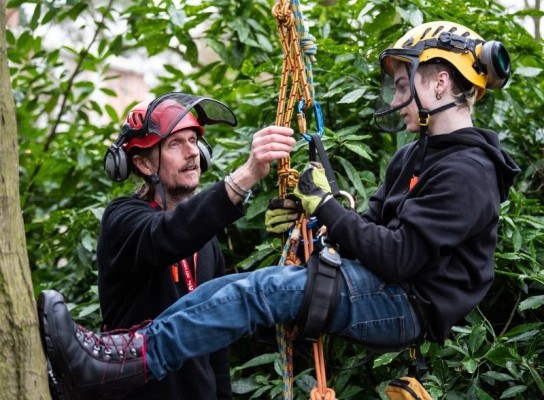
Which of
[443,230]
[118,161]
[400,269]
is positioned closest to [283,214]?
[400,269]

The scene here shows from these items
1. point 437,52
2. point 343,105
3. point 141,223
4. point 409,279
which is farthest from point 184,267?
point 343,105

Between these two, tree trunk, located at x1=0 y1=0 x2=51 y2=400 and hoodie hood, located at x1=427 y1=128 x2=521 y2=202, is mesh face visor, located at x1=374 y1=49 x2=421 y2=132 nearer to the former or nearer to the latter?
hoodie hood, located at x1=427 y1=128 x2=521 y2=202

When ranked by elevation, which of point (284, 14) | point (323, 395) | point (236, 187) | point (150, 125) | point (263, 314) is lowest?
point (323, 395)

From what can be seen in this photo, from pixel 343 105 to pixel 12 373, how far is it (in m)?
3.00

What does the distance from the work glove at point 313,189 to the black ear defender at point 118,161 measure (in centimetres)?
94

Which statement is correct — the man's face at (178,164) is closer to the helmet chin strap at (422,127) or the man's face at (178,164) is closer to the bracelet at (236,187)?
the bracelet at (236,187)

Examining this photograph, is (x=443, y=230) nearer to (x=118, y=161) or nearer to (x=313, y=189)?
Answer: (x=313, y=189)

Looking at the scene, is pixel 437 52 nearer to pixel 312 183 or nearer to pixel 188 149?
pixel 312 183

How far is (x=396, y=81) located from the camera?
136 inches

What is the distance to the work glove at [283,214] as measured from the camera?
10.9 ft


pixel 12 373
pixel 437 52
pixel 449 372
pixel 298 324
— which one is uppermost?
pixel 437 52

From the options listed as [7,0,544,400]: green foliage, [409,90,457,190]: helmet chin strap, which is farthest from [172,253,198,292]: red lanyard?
[409,90,457,190]: helmet chin strap

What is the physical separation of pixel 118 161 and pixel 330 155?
1.43 metres

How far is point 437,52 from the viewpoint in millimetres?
3336
